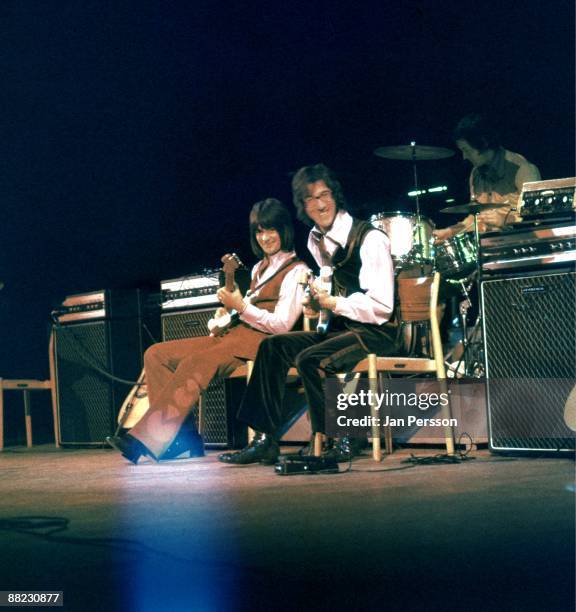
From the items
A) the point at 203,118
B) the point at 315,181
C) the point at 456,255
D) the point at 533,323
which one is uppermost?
the point at 203,118

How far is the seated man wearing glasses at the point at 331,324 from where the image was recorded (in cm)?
366

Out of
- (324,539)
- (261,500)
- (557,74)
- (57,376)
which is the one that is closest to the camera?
(324,539)

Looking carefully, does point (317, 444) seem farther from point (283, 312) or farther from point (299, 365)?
point (283, 312)

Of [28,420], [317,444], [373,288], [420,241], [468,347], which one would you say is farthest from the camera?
[28,420]

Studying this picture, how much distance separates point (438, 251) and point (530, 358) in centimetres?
159

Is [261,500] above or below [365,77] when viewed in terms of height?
below

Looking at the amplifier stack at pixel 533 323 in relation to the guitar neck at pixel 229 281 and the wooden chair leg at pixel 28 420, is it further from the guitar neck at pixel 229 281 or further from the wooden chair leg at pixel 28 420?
the wooden chair leg at pixel 28 420

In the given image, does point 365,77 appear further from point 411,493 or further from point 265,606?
point 265,606

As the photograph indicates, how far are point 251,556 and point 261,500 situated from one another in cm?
86

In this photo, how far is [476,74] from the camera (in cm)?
556

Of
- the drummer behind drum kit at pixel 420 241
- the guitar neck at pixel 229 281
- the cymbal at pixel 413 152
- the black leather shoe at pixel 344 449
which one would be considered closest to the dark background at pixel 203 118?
the cymbal at pixel 413 152

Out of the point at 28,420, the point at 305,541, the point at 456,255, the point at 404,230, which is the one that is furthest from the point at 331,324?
the point at 28,420

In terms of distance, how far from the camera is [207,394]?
505cm

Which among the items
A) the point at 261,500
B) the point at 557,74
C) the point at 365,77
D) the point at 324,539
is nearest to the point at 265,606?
the point at 324,539
